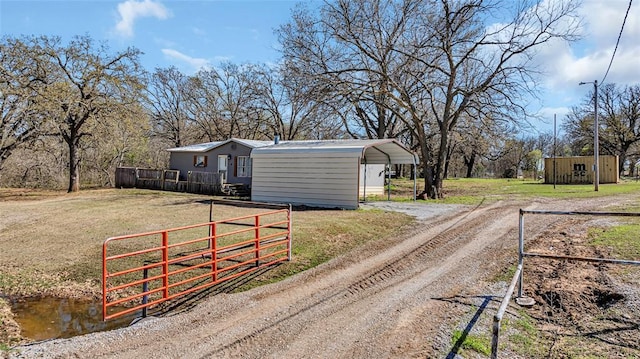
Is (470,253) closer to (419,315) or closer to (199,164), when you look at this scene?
(419,315)

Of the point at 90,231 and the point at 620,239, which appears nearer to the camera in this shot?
the point at 620,239

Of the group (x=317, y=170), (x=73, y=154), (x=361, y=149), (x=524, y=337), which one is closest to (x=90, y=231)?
(x=317, y=170)

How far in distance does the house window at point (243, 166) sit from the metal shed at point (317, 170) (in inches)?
222

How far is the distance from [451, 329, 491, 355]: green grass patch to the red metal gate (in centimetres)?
370

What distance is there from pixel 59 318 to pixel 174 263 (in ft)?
7.18

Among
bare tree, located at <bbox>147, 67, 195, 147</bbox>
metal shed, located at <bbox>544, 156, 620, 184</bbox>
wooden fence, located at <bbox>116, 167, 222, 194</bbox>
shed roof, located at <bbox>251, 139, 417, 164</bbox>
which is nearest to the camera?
shed roof, located at <bbox>251, 139, 417, 164</bbox>

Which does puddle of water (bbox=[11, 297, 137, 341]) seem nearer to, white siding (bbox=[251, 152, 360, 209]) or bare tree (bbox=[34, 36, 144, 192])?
white siding (bbox=[251, 152, 360, 209])

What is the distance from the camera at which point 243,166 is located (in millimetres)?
23938

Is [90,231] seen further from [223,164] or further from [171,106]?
[171,106]

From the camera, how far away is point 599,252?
7719mm

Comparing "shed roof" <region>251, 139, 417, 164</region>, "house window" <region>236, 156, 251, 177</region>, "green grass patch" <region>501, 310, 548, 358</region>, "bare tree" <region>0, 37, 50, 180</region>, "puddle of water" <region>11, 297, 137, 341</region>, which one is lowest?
"puddle of water" <region>11, 297, 137, 341</region>


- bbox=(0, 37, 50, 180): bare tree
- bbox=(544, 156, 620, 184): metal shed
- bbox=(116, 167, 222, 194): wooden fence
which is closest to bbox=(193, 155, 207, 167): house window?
bbox=(116, 167, 222, 194): wooden fence

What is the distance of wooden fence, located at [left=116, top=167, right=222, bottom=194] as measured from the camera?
22.8 meters

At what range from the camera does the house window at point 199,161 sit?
25.6 meters
